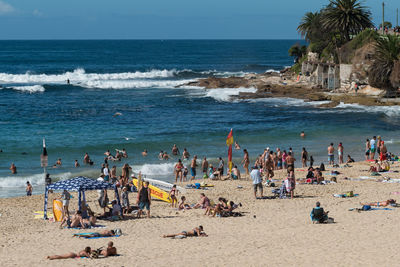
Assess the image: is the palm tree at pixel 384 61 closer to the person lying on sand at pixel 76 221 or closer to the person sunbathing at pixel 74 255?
the person lying on sand at pixel 76 221

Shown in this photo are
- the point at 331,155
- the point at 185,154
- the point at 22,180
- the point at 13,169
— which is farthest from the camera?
the point at 185,154

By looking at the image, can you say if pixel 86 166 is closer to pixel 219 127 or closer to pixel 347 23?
pixel 219 127

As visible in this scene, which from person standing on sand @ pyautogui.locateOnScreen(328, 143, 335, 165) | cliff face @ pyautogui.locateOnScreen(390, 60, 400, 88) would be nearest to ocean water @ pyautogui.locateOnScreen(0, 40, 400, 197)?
person standing on sand @ pyautogui.locateOnScreen(328, 143, 335, 165)

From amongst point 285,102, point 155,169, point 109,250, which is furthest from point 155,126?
point 109,250

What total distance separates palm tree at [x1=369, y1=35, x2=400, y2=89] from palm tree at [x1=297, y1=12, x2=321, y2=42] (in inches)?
837

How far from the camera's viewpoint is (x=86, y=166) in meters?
28.5

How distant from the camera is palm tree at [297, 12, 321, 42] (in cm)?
6769

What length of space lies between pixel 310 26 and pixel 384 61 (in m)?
24.7

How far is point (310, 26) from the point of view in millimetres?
69188

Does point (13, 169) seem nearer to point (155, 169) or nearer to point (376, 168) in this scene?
point (155, 169)

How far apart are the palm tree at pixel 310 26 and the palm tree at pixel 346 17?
933 centimetres

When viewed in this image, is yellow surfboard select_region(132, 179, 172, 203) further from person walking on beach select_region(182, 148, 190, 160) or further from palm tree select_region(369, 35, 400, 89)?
palm tree select_region(369, 35, 400, 89)

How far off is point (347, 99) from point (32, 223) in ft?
115

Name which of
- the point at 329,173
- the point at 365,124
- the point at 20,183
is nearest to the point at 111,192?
the point at 20,183
